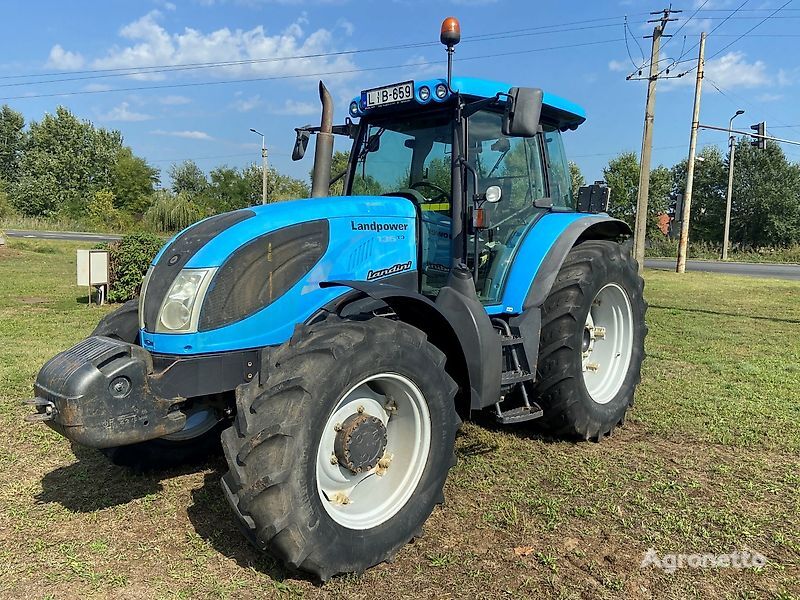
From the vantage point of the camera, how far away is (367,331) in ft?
9.22

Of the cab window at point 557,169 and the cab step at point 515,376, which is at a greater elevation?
the cab window at point 557,169

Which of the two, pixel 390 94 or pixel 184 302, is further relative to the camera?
pixel 390 94

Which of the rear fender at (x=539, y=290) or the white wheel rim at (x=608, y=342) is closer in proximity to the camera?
the rear fender at (x=539, y=290)

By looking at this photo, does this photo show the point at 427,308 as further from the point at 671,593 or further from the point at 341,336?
the point at 671,593

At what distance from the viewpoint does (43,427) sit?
4645mm

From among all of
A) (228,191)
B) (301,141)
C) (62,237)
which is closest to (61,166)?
(228,191)

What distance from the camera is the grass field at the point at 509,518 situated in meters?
2.73

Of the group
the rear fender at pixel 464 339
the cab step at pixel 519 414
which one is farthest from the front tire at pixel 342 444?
the cab step at pixel 519 414

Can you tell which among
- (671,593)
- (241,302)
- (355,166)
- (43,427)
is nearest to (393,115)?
(355,166)

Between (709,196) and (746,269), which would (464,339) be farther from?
(709,196)

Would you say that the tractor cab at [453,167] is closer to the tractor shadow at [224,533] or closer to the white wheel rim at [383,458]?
the white wheel rim at [383,458]

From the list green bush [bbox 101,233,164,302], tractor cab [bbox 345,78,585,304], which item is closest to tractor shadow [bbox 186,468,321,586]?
tractor cab [bbox 345,78,585,304]

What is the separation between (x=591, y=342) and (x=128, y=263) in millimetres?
8222

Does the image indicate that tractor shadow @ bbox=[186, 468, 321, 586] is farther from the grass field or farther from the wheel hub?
the wheel hub
